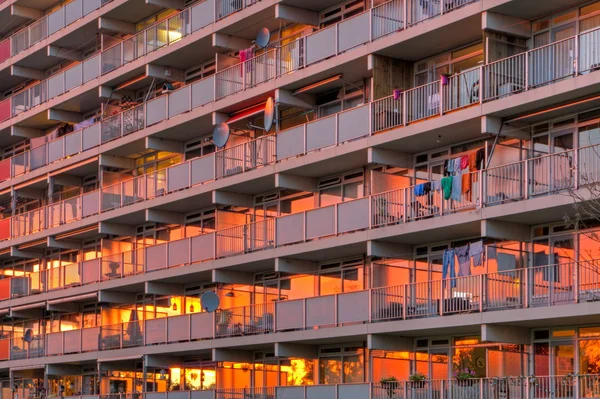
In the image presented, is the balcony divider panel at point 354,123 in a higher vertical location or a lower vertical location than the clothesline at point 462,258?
higher

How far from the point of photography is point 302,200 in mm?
44281

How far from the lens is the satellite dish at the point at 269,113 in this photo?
1693 inches

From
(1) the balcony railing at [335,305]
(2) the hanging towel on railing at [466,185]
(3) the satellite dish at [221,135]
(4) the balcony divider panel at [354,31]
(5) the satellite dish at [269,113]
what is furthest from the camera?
(3) the satellite dish at [221,135]

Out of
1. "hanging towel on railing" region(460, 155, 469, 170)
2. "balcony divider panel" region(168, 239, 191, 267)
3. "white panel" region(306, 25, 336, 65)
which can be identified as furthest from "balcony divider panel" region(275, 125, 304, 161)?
"hanging towel on railing" region(460, 155, 469, 170)

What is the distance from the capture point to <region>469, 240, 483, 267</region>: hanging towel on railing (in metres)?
35.7

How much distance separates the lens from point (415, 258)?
39.2m

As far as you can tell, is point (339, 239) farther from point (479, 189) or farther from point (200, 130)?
point (200, 130)

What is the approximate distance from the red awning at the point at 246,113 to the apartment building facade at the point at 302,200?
5.9 inches

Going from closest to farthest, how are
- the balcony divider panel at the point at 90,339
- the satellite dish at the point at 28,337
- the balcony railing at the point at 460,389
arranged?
the balcony railing at the point at 460,389 → the balcony divider panel at the point at 90,339 → the satellite dish at the point at 28,337

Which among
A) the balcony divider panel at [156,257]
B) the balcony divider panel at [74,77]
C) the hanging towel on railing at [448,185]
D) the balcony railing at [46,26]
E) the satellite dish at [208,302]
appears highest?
the balcony railing at [46,26]

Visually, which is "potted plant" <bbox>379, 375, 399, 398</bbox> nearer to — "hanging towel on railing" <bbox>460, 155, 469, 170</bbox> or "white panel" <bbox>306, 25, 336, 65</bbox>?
"hanging towel on railing" <bbox>460, 155, 469, 170</bbox>

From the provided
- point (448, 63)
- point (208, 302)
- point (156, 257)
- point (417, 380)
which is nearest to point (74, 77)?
point (156, 257)

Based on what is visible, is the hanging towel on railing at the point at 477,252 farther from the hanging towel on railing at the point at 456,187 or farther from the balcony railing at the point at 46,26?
the balcony railing at the point at 46,26

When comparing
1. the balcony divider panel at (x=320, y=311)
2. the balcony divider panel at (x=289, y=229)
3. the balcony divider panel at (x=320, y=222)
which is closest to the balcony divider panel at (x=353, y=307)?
the balcony divider panel at (x=320, y=311)
